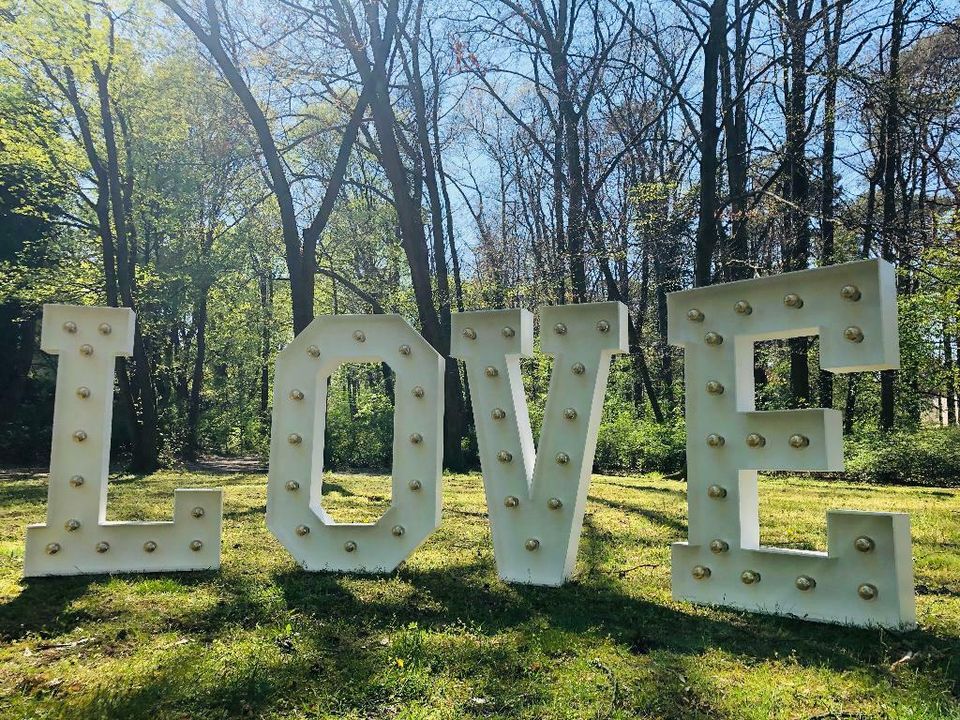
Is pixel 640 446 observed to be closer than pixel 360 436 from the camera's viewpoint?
Yes

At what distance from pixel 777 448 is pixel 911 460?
9.80 meters

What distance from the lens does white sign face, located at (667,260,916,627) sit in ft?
11.5

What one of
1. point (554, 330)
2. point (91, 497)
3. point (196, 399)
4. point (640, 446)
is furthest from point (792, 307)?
point (196, 399)

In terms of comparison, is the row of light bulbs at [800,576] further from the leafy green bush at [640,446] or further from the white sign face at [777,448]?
the leafy green bush at [640,446]

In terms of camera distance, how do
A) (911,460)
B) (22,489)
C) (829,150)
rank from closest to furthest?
(22,489) < (911,460) < (829,150)

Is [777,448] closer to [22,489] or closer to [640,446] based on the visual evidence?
[22,489]

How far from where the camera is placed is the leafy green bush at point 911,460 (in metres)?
11.5

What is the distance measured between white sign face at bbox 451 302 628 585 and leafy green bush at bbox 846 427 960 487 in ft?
31.3

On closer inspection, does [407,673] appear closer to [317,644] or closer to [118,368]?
[317,644]

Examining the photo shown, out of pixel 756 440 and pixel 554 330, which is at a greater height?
pixel 554 330

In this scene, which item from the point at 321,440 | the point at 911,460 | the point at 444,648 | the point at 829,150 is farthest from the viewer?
the point at 829,150

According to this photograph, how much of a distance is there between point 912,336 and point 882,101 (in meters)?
7.52

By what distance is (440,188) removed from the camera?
19.9 meters

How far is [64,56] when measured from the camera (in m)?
12.1
